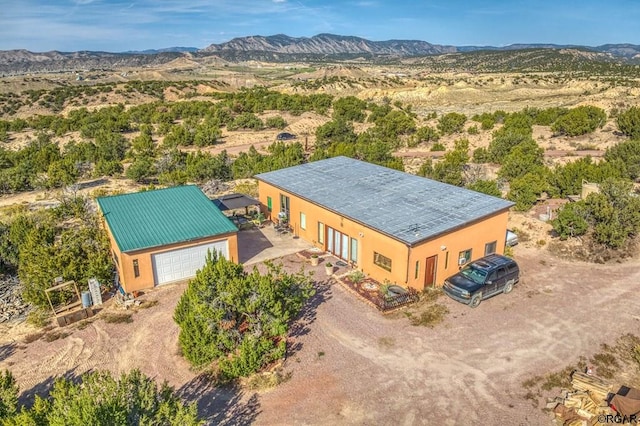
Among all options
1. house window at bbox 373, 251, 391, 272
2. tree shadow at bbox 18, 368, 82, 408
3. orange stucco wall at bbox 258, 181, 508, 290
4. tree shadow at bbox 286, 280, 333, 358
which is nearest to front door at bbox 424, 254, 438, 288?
orange stucco wall at bbox 258, 181, 508, 290

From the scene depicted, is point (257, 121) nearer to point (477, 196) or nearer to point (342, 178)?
point (342, 178)

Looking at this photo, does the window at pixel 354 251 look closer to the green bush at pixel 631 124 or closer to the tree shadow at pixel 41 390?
the tree shadow at pixel 41 390

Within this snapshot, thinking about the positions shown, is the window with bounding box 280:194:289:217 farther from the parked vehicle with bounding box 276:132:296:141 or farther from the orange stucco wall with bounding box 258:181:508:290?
the parked vehicle with bounding box 276:132:296:141

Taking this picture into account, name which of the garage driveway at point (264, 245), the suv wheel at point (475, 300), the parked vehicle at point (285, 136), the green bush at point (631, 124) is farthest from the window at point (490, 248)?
the parked vehicle at point (285, 136)

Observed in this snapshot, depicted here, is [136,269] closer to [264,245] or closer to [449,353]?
[264,245]

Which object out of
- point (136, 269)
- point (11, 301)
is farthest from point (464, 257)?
point (11, 301)
